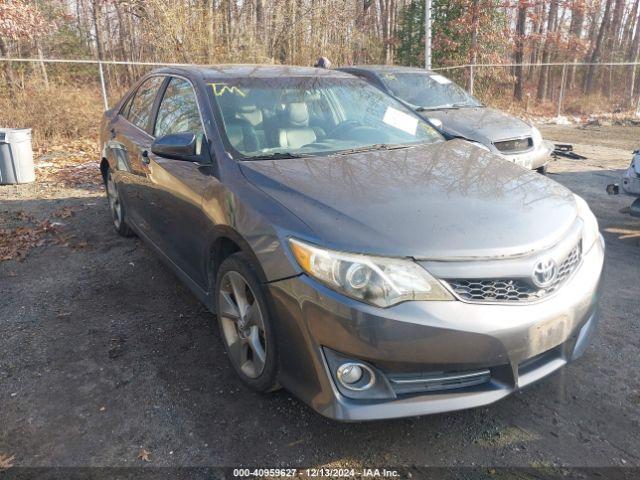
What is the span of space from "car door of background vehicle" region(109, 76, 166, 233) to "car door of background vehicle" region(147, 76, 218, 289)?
0.63 ft

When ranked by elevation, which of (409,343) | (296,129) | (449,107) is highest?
(296,129)

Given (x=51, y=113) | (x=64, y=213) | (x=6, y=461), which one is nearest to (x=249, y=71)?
(x=6, y=461)

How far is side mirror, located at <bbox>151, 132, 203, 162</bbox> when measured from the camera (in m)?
3.00

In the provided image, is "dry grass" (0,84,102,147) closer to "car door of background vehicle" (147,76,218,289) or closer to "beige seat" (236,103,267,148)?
"car door of background vehicle" (147,76,218,289)

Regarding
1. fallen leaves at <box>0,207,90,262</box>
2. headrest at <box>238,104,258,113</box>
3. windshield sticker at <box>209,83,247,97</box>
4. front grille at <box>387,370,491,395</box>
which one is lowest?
fallen leaves at <box>0,207,90,262</box>

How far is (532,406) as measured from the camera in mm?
2656

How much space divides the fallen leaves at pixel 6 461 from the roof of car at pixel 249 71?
2475 mm

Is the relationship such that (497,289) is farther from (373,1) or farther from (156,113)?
(373,1)

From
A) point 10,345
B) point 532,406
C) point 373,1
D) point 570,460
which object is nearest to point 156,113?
point 10,345

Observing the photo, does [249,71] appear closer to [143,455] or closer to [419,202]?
[419,202]

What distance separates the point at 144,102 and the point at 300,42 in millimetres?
11716

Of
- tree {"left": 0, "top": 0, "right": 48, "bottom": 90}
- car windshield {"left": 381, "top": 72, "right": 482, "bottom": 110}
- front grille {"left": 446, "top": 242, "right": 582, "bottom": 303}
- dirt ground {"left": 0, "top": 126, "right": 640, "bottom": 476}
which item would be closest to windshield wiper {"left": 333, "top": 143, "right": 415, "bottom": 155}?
front grille {"left": 446, "top": 242, "right": 582, "bottom": 303}

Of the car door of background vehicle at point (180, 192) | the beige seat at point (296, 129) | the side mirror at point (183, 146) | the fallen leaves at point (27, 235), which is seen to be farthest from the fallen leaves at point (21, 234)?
the beige seat at point (296, 129)

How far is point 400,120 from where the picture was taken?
12.3 feet
